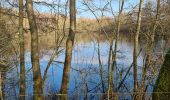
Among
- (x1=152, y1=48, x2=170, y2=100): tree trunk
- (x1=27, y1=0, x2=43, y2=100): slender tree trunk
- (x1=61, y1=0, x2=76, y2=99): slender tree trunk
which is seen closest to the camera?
(x1=152, y1=48, x2=170, y2=100): tree trunk

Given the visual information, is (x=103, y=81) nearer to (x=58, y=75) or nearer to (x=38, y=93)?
(x=38, y=93)

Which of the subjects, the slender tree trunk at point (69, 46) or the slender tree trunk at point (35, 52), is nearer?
the slender tree trunk at point (35, 52)

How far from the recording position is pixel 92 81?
13.5 m

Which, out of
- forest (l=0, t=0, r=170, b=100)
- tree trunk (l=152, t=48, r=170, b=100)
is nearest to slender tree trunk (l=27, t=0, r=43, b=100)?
forest (l=0, t=0, r=170, b=100)

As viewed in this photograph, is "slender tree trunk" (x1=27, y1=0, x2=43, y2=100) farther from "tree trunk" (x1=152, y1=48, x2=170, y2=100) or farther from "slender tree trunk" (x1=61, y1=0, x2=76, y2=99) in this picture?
"tree trunk" (x1=152, y1=48, x2=170, y2=100)

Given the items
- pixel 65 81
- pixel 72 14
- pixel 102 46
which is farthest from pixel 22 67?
pixel 102 46

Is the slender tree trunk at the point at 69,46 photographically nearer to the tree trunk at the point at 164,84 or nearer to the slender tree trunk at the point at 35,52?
the slender tree trunk at the point at 35,52

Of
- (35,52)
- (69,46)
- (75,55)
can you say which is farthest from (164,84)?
(75,55)

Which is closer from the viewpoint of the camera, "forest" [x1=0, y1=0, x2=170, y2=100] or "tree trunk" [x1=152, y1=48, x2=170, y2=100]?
"tree trunk" [x1=152, y1=48, x2=170, y2=100]

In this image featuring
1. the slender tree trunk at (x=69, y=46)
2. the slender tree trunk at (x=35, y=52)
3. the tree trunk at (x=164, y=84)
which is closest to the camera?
the tree trunk at (x=164, y=84)

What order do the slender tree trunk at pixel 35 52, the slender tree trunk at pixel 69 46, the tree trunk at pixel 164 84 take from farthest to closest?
1. the slender tree trunk at pixel 69 46
2. the slender tree trunk at pixel 35 52
3. the tree trunk at pixel 164 84

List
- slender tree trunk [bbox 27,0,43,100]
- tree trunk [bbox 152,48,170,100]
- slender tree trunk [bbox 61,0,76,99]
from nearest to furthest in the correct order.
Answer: tree trunk [bbox 152,48,170,100] → slender tree trunk [bbox 27,0,43,100] → slender tree trunk [bbox 61,0,76,99]

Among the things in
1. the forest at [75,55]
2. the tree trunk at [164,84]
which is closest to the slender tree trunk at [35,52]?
the forest at [75,55]

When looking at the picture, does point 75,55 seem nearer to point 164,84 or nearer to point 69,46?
point 69,46
